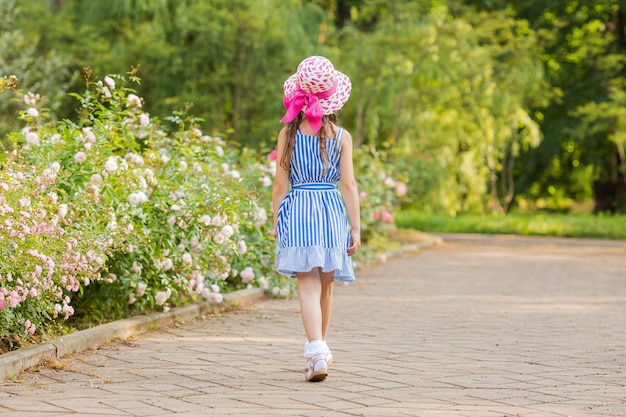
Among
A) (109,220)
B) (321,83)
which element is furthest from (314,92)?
(109,220)

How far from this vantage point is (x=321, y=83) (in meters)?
6.36

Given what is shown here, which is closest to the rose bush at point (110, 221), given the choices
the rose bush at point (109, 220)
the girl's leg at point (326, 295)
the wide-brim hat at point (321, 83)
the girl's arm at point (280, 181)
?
the rose bush at point (109, 220)

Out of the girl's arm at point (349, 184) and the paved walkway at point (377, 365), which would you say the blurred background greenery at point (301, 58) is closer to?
the paved walkway at point (377, 365)

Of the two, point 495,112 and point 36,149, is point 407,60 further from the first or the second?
point 36,149

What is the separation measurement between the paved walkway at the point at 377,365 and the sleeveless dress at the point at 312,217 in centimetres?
66

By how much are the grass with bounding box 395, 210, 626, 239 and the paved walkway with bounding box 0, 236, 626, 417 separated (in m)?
15.3

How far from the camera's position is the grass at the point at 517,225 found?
1063 inches

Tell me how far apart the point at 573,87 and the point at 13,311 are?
111 ft

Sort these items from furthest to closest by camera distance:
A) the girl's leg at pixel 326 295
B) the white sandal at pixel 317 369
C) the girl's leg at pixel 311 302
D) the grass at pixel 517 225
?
Result: the grass at pixel 517 225 < the girl's leg at pixel 326 295 < the girl's leg at pixel 311 302 < the white sandal at pixel 317 369

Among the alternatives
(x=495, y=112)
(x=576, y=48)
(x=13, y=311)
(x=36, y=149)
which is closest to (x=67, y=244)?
(x=13, y=311)

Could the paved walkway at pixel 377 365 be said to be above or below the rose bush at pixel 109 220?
below

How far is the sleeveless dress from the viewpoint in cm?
630

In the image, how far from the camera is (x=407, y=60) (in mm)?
26109

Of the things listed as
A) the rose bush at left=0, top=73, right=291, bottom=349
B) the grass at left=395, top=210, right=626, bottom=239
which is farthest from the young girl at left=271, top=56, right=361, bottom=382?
the grass at left=395, top=210, right=626, bottom=239
